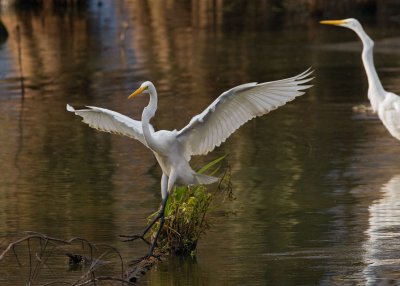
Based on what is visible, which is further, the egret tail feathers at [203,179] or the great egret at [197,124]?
the egret tail feathers at [203,179]

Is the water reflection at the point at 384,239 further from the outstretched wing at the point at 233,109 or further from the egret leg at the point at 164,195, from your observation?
the egret leg at the point at 164,195

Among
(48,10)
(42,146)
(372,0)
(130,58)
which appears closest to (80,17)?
(48,10)

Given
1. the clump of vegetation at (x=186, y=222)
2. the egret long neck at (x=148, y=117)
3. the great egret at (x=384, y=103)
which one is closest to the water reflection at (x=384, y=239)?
the clump of vegetation at (x=186, y=222)

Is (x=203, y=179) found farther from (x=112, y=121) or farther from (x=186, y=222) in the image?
(x=112, y=121)

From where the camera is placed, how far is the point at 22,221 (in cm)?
991

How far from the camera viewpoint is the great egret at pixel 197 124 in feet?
27.9

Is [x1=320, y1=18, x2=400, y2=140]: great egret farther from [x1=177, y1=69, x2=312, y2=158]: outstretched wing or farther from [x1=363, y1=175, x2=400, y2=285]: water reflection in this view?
[x1=177, y1=69, x2=312, y2=158]: outstretched wing

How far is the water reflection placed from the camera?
7.80 m

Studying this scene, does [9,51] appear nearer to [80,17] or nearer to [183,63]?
[183,63]

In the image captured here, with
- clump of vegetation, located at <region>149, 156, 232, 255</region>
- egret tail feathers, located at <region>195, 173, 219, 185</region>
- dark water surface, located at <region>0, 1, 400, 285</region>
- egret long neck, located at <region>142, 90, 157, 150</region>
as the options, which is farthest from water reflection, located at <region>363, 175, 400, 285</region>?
egret long neck, located at <region>142, 90, 157, 150</region>

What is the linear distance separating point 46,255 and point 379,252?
2.42m

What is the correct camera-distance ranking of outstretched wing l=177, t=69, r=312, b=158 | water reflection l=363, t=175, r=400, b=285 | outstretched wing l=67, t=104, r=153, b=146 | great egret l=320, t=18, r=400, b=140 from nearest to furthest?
water reflection l=363, t=175, r=400, b=285
outstretched wing l=177, t=69, r=312, b=158
outstretched wing l=67, t=104, r=153, b=146
great egret l=320, t=18, r=400, b=140

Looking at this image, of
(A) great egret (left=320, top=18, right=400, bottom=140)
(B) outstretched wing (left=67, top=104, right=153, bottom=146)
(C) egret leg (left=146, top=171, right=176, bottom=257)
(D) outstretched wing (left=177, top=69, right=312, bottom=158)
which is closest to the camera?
(C) egret leg (left=146, top=171, right=176, bottom=257)

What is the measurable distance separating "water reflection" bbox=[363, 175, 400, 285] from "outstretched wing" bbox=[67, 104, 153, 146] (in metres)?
1.88
